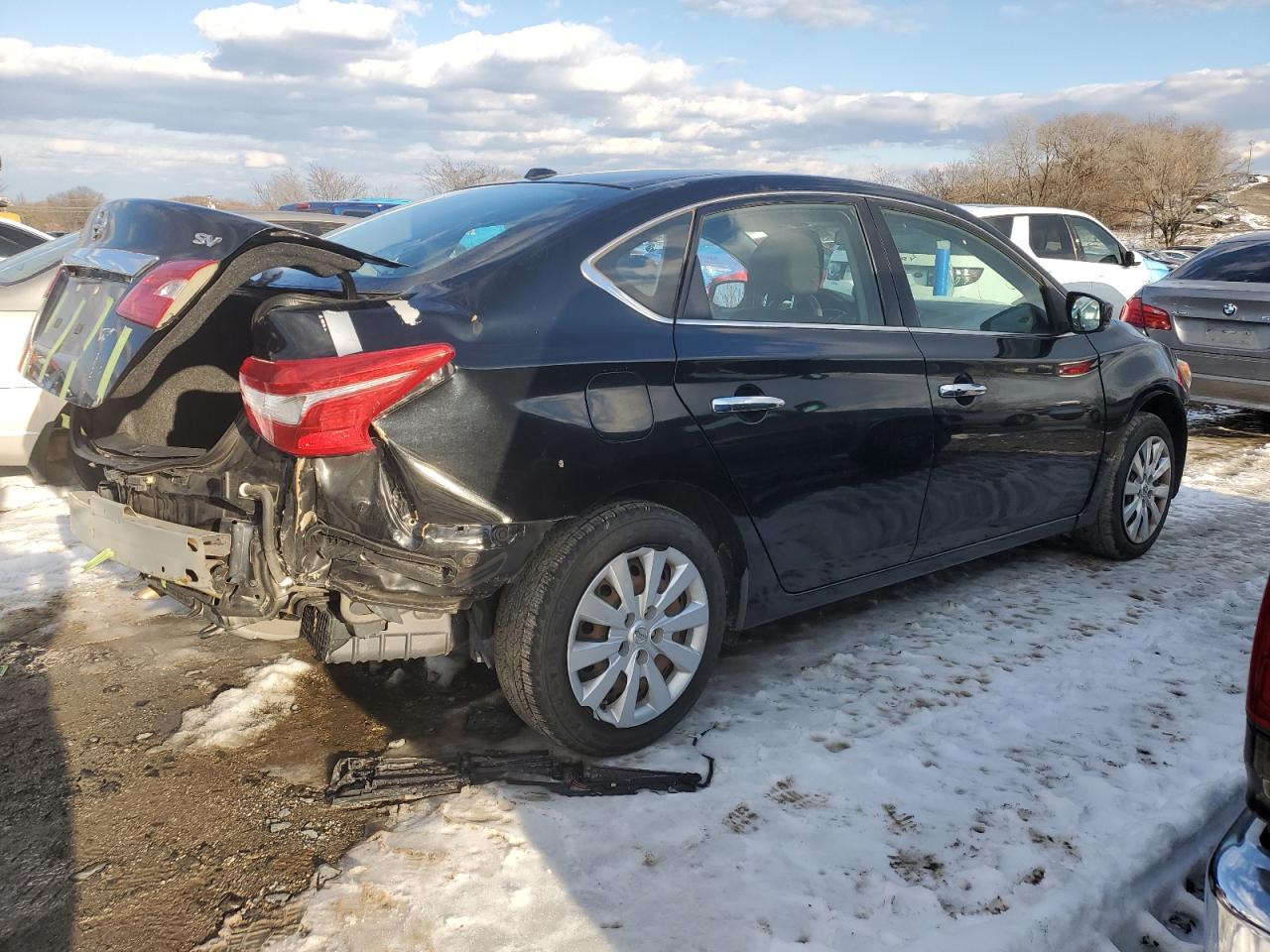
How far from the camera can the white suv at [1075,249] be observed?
1116 centimetres

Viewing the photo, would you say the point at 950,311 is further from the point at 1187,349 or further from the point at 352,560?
the point at 1187,349

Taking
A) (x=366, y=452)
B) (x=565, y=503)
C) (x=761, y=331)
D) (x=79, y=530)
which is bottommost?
(x=79, y=530)

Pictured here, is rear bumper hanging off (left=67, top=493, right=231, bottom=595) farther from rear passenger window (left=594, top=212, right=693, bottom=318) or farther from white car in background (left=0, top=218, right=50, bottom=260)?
white car in background (left=0, top=218, right=50, bottom=260)

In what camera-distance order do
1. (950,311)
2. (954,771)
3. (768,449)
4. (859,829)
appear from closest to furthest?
1. (859,829)
2. (954,771)
3. (768,449)
4. (950,311)

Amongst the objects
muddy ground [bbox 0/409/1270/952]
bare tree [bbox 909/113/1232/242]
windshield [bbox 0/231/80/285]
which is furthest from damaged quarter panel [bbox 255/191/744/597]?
bare tree [bbox 909/113/1232/242]

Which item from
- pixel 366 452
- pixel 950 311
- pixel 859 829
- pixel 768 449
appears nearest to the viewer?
pixel 366 452

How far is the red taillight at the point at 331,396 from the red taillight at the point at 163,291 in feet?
1.06

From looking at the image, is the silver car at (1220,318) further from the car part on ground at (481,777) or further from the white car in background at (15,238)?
the white car in background at (15,238)

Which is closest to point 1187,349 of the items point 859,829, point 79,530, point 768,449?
point 768,449

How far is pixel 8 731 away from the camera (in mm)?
3193

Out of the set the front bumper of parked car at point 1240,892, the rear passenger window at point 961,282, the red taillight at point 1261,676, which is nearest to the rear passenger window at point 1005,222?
the rear passenger window at point 961,282

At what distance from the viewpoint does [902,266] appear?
378cm

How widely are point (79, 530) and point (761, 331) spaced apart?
227 cm

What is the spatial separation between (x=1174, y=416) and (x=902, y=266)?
85.7 inches
